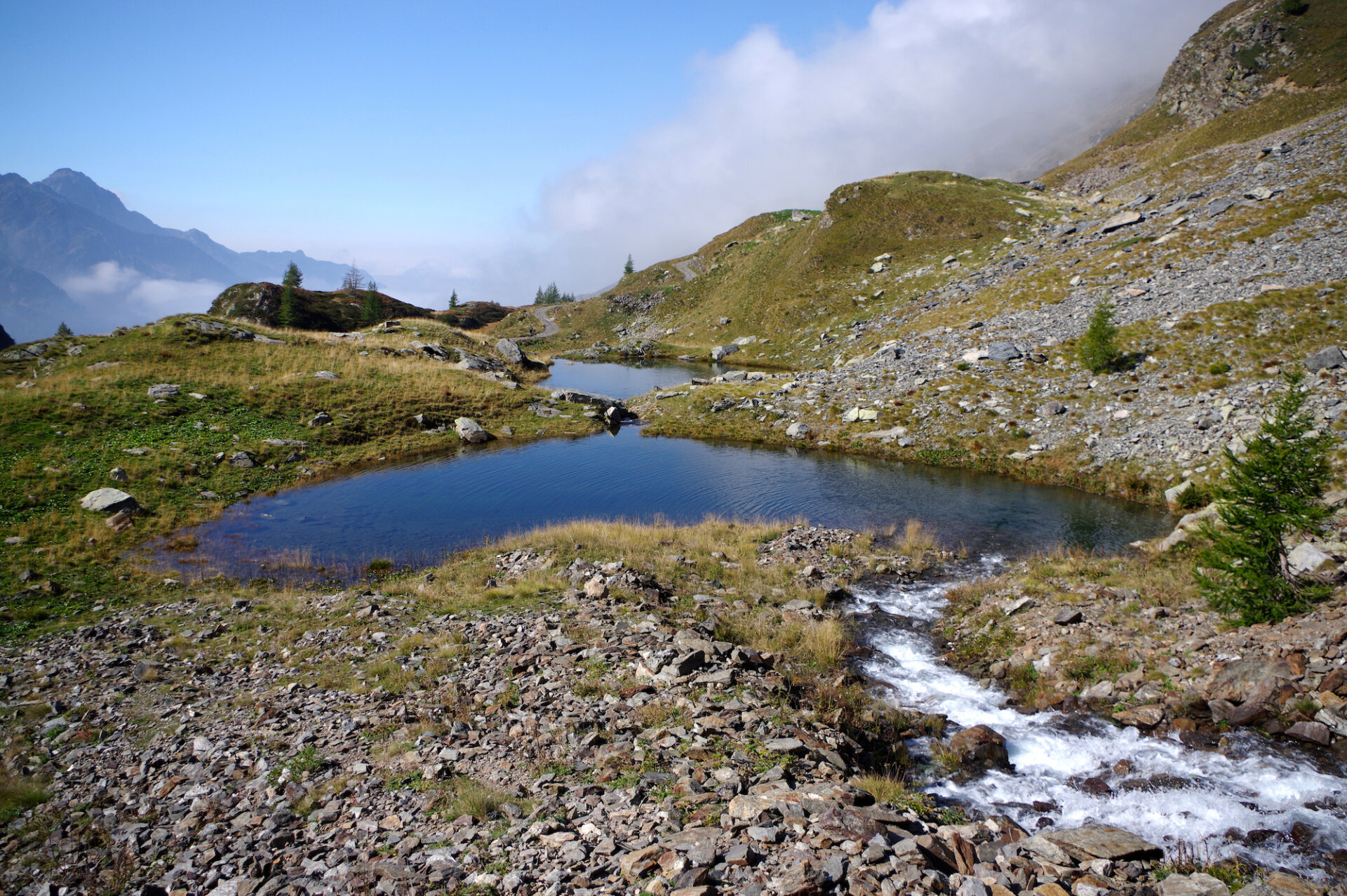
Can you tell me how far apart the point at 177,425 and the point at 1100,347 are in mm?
59414

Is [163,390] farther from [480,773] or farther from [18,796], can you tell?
[480,773]

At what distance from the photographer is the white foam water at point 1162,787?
916 cm

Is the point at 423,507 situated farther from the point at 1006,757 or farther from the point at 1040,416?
the point at 1040,416

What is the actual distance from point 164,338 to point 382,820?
189ft

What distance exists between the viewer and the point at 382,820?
29.4ft

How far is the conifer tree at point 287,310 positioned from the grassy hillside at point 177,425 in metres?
29.6

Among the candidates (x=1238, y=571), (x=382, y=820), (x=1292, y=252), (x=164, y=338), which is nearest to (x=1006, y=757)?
(x=1238, y=571)

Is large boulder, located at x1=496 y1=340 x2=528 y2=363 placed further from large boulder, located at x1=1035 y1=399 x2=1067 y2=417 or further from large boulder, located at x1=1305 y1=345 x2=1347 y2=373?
large boulder, located at x1=1305 y1=345 x2=1347 y2=373

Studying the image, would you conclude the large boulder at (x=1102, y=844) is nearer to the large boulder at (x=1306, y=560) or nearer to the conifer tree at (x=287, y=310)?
the large boulder at (x=1306, y=560)

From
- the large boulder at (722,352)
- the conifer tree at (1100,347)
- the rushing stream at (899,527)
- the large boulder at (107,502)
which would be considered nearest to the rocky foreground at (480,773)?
the rushing stream at (899,527)

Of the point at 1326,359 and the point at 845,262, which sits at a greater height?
the point at 845,262

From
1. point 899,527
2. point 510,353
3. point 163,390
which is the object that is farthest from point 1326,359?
point 510,353

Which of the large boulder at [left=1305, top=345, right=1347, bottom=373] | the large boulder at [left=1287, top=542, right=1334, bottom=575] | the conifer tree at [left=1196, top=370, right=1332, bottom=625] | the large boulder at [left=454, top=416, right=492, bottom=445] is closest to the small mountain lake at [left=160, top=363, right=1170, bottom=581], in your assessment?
the large boulder at [left=454, top=416, right=492, bottom=445]

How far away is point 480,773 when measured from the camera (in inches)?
401
